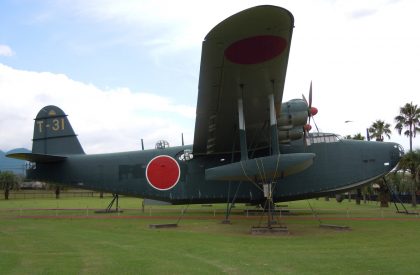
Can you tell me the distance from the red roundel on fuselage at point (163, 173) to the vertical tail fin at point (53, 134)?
14.7 feet

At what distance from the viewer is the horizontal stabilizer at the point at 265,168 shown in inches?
523

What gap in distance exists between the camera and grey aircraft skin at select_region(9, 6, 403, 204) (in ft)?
47.5

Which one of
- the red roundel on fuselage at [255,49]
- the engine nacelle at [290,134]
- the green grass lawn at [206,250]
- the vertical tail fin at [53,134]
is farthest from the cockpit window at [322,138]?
the vertical tail fin at [53,134]

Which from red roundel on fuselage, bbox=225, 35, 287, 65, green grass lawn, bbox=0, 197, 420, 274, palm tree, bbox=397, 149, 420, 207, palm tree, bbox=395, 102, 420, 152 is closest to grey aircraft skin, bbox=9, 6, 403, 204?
red roundel on fuselage, bbox=225, 35, 287, 65

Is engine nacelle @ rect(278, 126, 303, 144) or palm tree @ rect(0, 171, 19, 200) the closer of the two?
engine nacelle @ rect(278, 126, 303, 144)

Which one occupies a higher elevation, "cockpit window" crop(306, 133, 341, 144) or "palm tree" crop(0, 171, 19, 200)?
"cockpit window" crop(306, 133, 341, 144)

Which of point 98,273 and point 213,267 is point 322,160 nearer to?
point 213,267

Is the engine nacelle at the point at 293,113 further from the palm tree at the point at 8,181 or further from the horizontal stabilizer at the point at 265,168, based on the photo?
the palm tree at the point at 8,181

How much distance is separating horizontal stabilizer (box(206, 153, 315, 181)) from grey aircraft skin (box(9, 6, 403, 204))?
37mm

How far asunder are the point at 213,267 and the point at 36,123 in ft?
56.3

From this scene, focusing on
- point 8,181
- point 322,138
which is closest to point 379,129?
point 322,138

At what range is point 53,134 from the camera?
21.7 meters

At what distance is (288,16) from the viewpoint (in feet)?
34.4

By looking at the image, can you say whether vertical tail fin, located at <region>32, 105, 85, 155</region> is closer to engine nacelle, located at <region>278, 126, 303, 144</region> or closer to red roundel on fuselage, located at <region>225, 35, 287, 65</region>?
engine nacelle, located at <region>278, 126, 303, 144</region>
